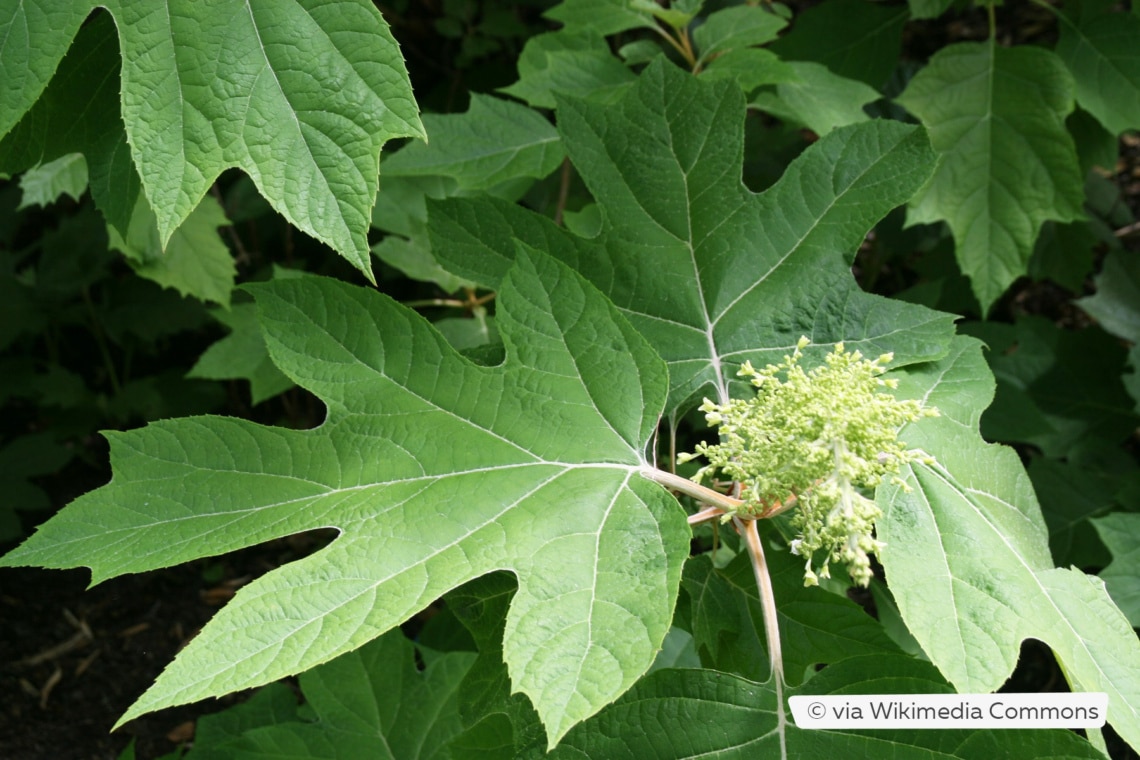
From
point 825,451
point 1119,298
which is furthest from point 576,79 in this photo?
point 1119,298

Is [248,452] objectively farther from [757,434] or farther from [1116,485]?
[1116,485]

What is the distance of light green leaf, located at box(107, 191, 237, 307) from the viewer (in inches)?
98.8

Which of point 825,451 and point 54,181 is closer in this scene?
point 825,451

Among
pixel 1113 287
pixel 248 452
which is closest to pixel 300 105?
pixel 248 452

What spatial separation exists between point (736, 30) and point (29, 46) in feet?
4.68

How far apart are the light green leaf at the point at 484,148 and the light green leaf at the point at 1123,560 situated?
1.38 meters

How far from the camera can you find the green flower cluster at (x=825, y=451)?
108 cm

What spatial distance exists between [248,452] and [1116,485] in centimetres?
255

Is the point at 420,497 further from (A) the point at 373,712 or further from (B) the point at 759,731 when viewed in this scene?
(A) the point at 373,712

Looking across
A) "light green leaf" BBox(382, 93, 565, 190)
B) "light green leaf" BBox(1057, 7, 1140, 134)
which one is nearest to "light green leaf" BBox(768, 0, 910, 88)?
"light green leaf" BBox(1057, 7, 1140, 134)

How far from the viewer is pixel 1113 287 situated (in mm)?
→ 3088

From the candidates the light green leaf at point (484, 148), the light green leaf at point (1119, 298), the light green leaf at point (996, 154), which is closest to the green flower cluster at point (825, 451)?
the light green leaf at point (484, 148)

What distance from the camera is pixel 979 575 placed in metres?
1.22

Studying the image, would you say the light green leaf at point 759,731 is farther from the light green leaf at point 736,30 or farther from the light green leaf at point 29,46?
the light green leaf at point 736,30
